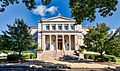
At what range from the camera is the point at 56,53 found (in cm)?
5131

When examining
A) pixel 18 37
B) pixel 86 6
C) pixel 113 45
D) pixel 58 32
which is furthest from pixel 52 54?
pixel 86 6

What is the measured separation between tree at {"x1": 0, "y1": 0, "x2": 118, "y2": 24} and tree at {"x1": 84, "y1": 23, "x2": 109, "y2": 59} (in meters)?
16.7

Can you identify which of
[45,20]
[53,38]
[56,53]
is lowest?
[56,53]

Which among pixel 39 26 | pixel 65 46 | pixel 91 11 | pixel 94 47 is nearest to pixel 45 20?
pixel 39 26

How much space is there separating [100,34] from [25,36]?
11.6 meters

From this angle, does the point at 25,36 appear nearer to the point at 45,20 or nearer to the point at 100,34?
the point at 100,34

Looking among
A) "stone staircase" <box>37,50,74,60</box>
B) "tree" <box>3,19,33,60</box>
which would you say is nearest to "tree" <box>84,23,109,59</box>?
"tree" <box>3,19,33,60</box>

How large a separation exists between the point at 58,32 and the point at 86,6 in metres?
39.4

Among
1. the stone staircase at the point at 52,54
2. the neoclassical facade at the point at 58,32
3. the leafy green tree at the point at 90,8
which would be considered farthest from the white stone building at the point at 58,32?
the leafy green tree at the point at 90,8

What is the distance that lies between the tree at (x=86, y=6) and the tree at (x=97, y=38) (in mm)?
16706

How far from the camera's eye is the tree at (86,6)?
54.0 ft

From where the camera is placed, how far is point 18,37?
→ 37.1 m

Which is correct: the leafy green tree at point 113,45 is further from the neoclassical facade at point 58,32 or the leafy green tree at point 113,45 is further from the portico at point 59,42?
the portico at point 59,42

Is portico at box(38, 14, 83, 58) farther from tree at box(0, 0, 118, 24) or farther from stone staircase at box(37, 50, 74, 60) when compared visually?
tree at box(0, 0, 118, 24)
